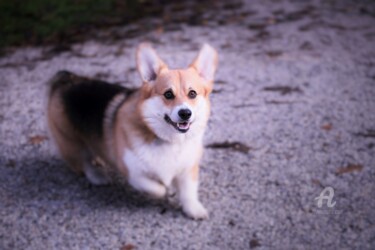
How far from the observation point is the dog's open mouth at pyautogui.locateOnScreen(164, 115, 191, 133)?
3014 mm

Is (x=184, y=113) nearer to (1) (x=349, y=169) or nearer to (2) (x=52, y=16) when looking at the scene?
Result: (1) (x=349, y=169)

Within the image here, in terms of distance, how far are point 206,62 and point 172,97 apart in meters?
0.47

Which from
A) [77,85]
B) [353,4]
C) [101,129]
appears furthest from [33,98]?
[353,4]

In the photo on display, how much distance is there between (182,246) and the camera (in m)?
3.09

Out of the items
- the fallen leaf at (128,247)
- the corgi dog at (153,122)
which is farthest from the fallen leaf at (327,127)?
the fallen leaf at (128,247)

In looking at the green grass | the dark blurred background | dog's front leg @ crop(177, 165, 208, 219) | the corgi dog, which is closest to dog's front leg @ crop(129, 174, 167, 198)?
the corgi dog

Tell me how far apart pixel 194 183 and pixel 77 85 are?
1.38 meters

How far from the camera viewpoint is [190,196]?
3373 millimetres

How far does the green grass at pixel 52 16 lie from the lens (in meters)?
7.68

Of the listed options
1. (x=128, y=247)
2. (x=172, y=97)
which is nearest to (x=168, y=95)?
(x=172, y=97)

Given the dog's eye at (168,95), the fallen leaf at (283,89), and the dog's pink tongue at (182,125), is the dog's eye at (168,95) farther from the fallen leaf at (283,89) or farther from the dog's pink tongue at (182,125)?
the fallen leaf at (283,89)

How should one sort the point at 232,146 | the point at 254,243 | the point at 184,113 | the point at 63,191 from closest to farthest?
the point at 184,113, the point at 254,243, the point at 63,191, the point at 232,146

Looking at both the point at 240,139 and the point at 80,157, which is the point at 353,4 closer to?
the point at 240,139

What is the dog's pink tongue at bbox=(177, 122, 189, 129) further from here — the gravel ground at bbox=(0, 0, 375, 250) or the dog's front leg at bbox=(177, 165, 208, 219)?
the gravel ground at bbox=(0, 0, 375, 250)
